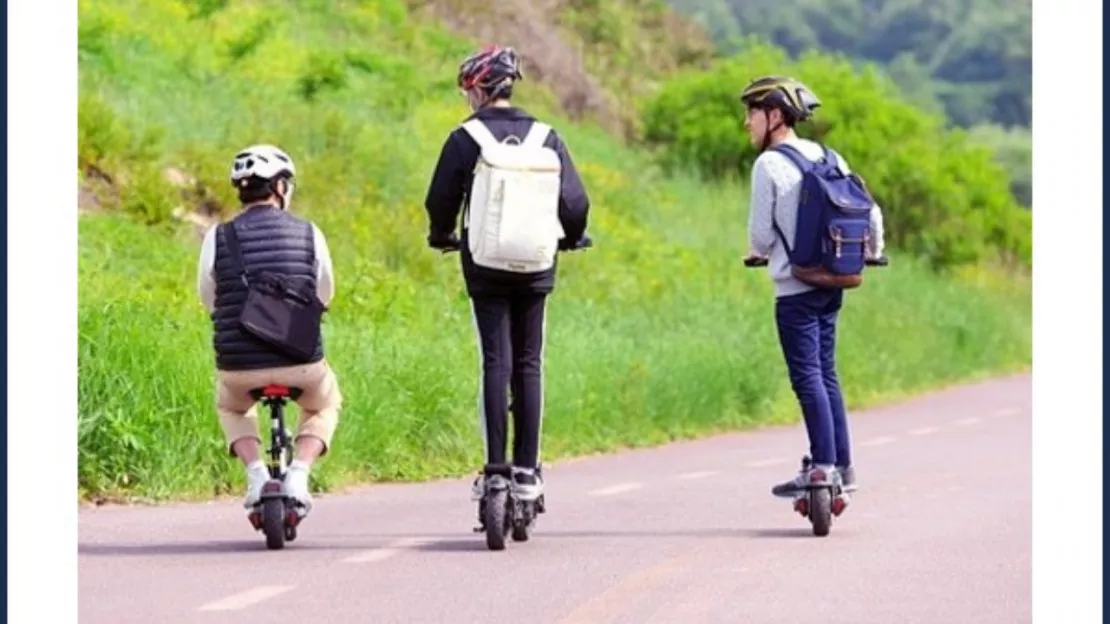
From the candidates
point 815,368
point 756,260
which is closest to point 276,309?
point 756,260

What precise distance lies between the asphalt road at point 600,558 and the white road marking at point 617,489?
2 centimetres

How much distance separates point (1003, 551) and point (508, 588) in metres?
2.53

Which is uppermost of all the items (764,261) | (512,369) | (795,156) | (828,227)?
(795,156)

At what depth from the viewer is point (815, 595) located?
441 inches

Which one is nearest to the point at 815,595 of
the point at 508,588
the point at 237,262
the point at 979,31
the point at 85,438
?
the point at 508,588

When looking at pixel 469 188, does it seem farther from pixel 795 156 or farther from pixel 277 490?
pixel 795 156

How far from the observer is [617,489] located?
16.6m

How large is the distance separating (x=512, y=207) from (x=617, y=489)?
429 cm

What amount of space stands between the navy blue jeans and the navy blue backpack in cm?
13

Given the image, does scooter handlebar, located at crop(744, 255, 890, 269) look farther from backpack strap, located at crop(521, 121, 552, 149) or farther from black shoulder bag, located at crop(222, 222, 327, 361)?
black shoulder bag, located at crop(222, 222, 327, 361)

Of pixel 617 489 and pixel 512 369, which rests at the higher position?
pixel 512 369

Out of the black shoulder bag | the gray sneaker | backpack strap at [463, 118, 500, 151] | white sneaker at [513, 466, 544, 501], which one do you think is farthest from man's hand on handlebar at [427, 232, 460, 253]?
the gray sneaker
